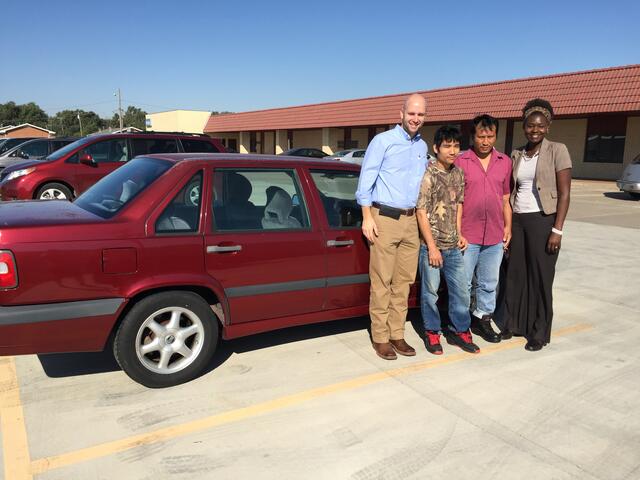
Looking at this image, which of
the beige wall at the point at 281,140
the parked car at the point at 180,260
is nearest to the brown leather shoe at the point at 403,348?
the parked car at the point at 180,260

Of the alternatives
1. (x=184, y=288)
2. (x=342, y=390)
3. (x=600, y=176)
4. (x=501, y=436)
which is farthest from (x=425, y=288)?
(x=600, y=176)

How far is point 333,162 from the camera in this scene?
4.36m

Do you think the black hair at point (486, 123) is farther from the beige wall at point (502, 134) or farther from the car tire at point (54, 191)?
the beige wall at point (502, 134)

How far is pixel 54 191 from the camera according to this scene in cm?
934

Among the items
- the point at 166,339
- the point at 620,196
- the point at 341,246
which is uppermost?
the point at 341,246

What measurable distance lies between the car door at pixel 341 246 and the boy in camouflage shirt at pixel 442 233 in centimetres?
50

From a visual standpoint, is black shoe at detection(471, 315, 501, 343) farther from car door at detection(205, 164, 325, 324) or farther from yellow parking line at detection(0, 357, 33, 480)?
yellow parking line at detection(0, 357, 33, 480)

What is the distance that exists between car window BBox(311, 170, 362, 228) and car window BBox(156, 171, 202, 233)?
3.24ft

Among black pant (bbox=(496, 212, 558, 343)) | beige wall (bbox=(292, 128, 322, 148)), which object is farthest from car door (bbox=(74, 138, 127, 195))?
beige wall (bbox=(292, 128, 322, 148))

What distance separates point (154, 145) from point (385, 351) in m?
7.07

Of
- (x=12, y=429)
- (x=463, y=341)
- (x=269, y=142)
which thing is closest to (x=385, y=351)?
(x=463, y=341)

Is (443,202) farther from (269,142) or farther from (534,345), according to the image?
(269,142)

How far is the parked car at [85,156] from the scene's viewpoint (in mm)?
9234

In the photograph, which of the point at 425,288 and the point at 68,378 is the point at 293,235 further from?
the point at 68,378
